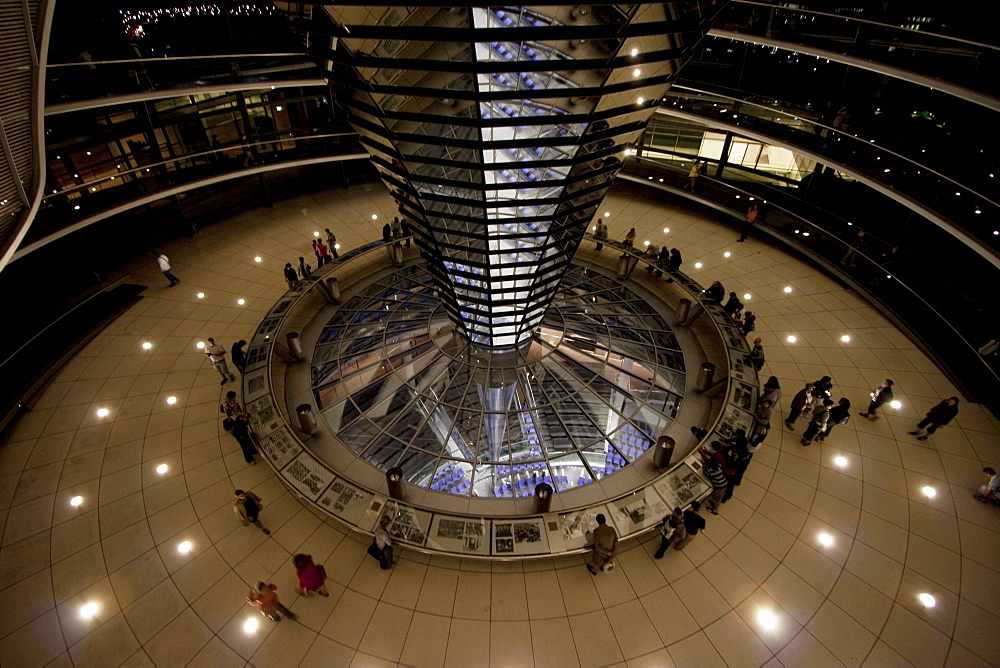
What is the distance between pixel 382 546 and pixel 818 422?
36.1 ft

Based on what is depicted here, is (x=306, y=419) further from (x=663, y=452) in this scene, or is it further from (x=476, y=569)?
(x=663, y=452)

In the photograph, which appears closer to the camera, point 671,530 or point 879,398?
point 671,530

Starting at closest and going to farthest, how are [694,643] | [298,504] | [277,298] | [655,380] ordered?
[694,643] → [298,504] → [655,380] → [277,298]

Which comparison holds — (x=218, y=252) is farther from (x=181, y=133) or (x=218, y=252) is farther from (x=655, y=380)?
(x=655, y=380)

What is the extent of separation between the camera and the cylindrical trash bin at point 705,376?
14.0 metres

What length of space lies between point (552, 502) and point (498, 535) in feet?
6.91

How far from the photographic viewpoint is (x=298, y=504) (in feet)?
37.4

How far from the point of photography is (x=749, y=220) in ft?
69.6

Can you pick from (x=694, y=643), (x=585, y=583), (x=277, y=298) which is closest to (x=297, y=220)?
(x=277, y=298)

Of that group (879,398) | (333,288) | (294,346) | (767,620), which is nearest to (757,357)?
(879,398)

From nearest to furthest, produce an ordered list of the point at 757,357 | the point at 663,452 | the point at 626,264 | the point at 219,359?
the point at 663,452 → the point at 757,357 → the point at 219,359 → the point at 626,264

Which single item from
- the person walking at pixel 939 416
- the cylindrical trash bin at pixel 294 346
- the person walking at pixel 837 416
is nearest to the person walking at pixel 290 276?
the cylindrical trash bin at pixel 294 346

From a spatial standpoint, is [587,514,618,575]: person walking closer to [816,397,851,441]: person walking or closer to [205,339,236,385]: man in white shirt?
[816,397,851,441]: person walking

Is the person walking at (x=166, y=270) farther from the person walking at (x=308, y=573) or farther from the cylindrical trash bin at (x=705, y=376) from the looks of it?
the cylindrical trash bin at (x=705, y=376)
